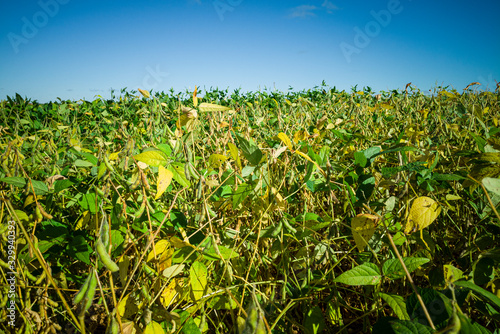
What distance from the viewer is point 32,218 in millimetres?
853

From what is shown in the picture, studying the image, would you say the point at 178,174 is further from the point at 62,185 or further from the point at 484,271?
the point at 484,271

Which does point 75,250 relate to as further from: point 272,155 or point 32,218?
point 272,155

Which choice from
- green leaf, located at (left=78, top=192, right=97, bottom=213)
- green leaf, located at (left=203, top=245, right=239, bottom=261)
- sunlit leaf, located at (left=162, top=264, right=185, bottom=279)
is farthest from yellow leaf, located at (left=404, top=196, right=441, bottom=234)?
green leaf, located at (left=78, top=192, right=97, bottom=213)

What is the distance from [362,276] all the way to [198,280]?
45 centimetres

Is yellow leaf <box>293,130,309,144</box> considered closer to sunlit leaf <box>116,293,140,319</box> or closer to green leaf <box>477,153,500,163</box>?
green leaf <box>477,153,500,163</box>

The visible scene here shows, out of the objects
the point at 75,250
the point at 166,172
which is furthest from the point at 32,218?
the point at 166,172

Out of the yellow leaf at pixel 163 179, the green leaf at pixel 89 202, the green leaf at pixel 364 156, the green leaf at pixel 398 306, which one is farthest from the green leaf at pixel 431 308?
the green leaf at pixel 89 202

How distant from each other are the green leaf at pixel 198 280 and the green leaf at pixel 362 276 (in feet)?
1.24

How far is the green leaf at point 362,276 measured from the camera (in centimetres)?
65

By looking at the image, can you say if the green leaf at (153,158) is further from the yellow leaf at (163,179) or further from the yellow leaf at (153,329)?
the yellow leaf at (153,329)

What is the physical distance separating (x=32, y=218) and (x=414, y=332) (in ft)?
3.62

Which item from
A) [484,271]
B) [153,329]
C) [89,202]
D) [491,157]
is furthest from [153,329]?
[491,157]

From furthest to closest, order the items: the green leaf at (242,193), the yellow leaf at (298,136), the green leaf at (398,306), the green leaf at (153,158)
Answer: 1. the yellow leaf at (298,136)
2. the green leaf at (242,193)
3. the green leaf at (153,158)
4. the green leaf at (398,306)

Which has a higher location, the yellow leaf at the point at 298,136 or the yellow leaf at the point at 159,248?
the yellow leaf at the point at 298,136
